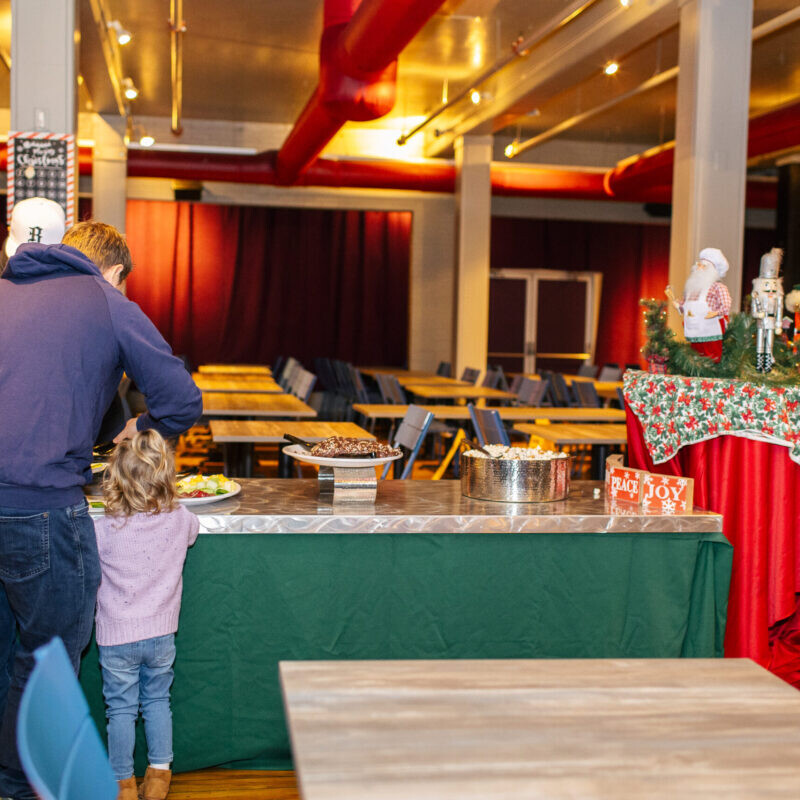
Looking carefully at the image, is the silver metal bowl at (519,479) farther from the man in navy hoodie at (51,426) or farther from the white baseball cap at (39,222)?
the white baseball cap at (39,222)

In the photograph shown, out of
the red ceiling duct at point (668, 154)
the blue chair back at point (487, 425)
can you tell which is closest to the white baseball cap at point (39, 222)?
the blue chair back at point (487, 425)

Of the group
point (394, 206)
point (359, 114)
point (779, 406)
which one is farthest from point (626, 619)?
point (394, 206)

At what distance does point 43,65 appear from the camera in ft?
17.6

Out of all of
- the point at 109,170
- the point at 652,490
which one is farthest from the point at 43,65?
the point at 109,170

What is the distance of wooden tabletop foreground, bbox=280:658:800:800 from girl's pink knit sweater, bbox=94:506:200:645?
103 cm

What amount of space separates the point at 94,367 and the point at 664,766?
1.56 metres

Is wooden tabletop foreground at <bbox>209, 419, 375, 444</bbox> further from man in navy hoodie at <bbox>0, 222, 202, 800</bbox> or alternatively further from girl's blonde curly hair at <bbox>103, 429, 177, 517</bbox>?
man in navy hoodie at <bbox>0, 222, 202, 800</bbox>

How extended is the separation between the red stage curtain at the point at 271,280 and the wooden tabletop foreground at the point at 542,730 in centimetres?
1241

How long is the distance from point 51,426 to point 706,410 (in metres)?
2.18

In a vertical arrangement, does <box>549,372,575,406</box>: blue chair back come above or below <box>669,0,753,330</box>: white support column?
below

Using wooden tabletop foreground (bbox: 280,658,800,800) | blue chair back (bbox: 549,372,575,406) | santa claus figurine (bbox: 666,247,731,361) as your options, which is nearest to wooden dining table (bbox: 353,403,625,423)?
blue chair back (bbox: 549,372,575,406)

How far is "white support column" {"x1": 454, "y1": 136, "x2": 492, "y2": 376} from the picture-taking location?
37.6ft

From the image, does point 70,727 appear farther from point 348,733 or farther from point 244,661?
point 244,661

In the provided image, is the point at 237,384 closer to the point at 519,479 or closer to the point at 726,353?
the point at 726,353
